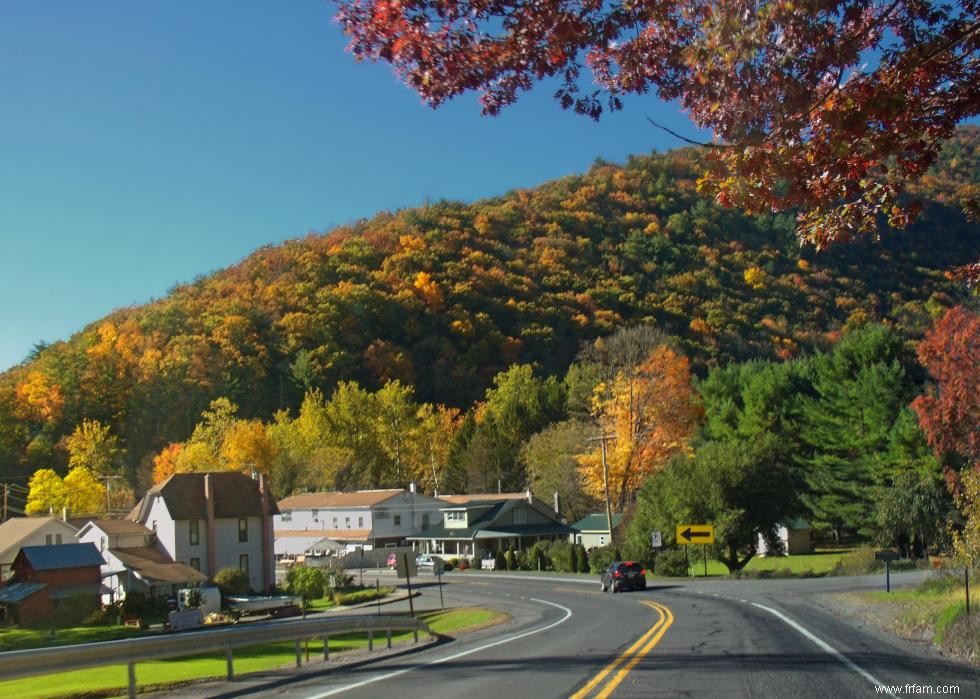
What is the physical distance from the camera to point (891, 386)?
5981 cm

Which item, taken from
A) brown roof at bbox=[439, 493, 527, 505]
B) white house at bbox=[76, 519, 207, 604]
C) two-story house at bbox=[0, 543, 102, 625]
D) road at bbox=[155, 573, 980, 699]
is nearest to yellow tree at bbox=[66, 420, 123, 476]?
white house at bbox=[76, 519, 207, 604]

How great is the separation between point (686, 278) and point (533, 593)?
94.7m

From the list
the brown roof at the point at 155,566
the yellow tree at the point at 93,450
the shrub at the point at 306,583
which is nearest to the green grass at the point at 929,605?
the shrub at the point at 306,583

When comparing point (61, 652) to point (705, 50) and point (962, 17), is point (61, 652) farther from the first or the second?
point (962, 17)

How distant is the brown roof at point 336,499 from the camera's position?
80562 millimetres

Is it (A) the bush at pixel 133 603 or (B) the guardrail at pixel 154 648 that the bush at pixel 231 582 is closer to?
(A) the bush at pixel 133 603

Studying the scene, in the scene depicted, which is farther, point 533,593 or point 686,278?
point 686,278

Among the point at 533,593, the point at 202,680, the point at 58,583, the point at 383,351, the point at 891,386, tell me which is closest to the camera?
the point at 202,680

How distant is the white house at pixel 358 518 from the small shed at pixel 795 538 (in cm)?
3099

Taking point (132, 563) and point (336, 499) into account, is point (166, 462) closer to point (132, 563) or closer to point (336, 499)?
point (336, 499)

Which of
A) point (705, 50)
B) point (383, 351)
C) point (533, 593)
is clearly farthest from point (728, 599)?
point (383, 351)

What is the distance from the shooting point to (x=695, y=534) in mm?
46844

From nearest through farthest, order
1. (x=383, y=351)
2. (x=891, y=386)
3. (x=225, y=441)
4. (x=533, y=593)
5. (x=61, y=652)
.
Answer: (x=61, y=652) → (x=533, y=593) → (x=891, y=386) → (x=225, y=441) → (x=383, y=351)

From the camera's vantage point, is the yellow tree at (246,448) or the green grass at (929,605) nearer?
the green grass at (929,605)
